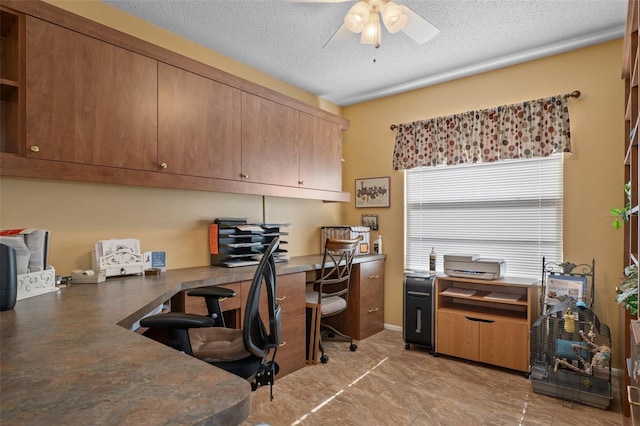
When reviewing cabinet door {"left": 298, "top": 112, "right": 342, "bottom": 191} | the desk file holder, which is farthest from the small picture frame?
the desk file holder

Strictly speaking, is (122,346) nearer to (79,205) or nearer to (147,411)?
(147,411)

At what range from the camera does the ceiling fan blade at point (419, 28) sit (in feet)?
7.00

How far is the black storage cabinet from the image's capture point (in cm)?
330

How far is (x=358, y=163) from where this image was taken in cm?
430

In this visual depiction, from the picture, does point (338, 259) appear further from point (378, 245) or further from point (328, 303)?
point (378, 245)

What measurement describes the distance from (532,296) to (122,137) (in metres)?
3.19

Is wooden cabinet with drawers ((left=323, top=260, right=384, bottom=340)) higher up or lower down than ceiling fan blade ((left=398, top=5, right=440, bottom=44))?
lower down

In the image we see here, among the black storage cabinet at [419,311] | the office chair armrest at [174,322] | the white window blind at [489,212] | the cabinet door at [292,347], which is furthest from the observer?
the black storage cabinet at [419,311]

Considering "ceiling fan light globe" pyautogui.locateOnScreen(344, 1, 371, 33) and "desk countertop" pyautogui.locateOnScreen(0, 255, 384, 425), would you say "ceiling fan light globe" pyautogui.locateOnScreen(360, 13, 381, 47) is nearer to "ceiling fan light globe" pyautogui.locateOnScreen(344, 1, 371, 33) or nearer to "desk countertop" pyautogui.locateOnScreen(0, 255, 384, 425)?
"ceiling fan light globe" pyautogui.locateOnScreen(344, 1, 371, 33)

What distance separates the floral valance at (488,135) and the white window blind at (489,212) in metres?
0.14

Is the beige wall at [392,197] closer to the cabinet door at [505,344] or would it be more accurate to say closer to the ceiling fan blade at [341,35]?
the cabinet door at [505,344]

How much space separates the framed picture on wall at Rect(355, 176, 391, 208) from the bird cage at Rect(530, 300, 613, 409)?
6.31 feet

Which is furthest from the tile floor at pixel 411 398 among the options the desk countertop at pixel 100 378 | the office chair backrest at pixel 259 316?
the desk countertop at pixel 100 378

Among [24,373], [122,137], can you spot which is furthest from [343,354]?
[24,373]
